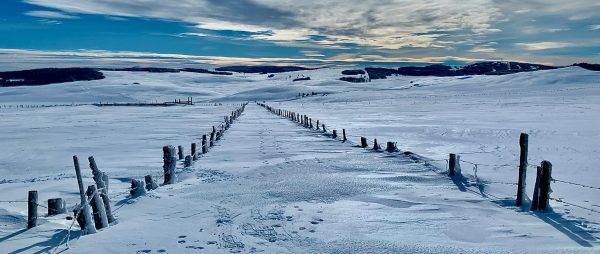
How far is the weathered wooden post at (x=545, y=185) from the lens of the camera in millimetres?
8141

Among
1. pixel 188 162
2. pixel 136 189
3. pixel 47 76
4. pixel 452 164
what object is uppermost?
pixel 47 76

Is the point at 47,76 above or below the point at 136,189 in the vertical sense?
above

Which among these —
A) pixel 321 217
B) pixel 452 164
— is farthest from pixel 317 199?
pixel 452 164

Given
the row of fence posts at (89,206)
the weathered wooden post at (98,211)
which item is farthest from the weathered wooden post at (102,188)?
the weathered wooden post at (98,211)

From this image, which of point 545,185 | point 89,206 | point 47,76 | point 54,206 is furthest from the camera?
point 47,76

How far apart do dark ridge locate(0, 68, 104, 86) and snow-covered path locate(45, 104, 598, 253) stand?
147 meters

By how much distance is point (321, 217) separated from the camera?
827cm

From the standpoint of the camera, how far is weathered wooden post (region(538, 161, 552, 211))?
26.7 feet

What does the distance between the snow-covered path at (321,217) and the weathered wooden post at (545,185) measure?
0.34 m

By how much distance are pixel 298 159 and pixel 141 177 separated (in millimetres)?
4893

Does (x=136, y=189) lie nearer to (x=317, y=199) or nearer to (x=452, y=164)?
(x=317, y=199)

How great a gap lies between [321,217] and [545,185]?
395 cm

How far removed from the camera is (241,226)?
7.75m

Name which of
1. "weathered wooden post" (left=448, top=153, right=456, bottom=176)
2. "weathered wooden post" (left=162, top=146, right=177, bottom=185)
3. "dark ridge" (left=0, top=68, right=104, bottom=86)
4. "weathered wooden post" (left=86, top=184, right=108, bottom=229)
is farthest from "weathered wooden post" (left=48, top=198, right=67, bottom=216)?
"dark ridge" (left=0, top=68, right=104, bottom=86)
